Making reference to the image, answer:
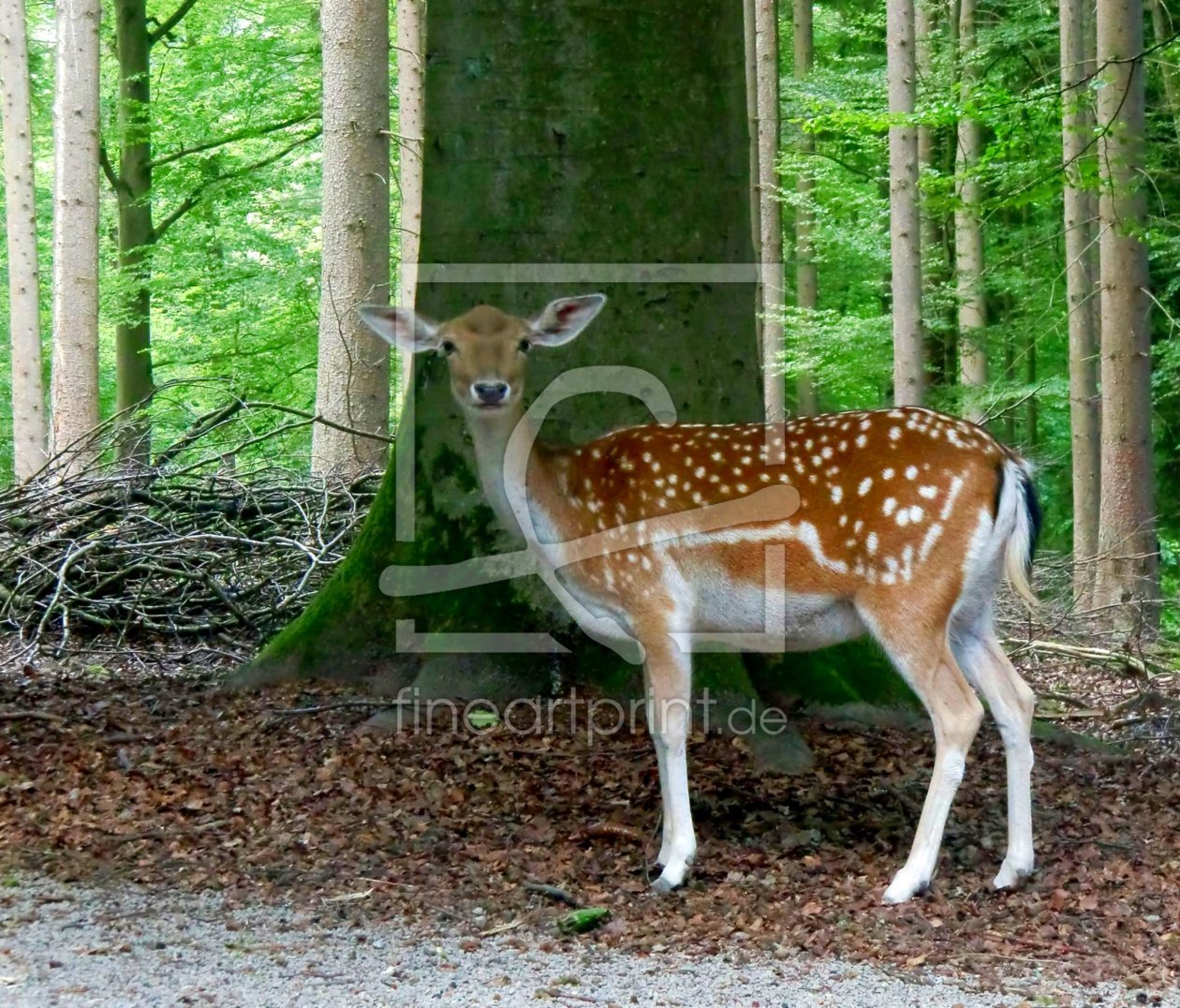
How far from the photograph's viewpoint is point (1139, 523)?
41.6ft

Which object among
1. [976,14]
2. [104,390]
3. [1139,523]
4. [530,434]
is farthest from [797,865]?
[104,390]

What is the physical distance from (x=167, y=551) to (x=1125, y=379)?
8.37m

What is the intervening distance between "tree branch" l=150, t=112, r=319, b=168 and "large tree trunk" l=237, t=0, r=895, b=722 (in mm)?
15295

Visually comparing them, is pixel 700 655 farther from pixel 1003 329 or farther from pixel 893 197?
pixel 1003 329

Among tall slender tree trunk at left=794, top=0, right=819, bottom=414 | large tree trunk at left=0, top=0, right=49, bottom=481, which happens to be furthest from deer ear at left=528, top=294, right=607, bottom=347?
tall slender tree trunk at left=794, top=0, right=819, bottom=414

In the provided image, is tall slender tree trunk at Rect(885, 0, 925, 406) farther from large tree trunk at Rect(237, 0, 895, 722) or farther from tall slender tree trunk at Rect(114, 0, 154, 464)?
tall slender tree trunk at Rect(114, 0, 154, 464)

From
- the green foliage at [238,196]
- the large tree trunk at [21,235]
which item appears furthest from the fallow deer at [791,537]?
the green foliage at [238,196]

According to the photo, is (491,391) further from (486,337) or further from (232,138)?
(232,138)

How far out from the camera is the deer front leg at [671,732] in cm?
498

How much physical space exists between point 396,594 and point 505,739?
3.21 ft

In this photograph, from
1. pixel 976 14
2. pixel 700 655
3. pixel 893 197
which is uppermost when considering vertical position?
pixel 976 14

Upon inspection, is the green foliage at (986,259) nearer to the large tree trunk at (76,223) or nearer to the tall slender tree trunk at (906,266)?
the tall slender tree trunk at (906,266)

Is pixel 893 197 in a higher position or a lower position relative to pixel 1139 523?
higher

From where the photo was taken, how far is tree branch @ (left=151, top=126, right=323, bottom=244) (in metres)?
21.0
